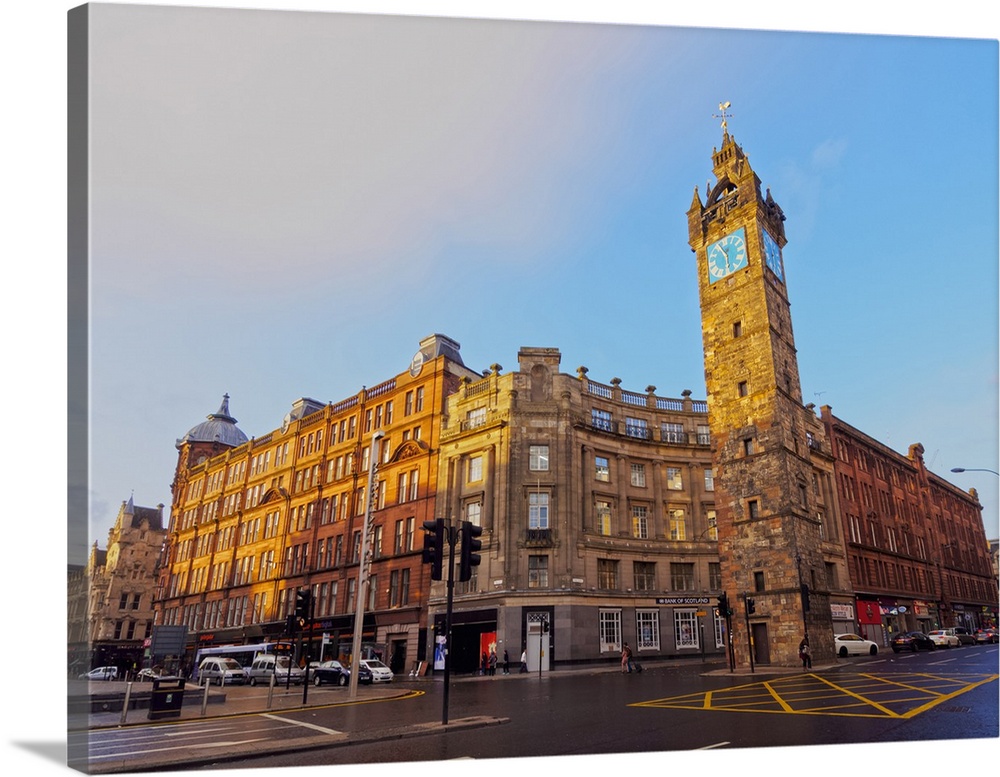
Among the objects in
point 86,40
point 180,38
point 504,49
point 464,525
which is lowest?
point 464,525

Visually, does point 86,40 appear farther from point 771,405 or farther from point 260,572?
point 260,572

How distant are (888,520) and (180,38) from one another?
203 feet

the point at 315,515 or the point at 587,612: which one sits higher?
the point at 315,515

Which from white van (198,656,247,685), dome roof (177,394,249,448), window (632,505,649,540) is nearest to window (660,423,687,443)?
window (632,505,649,540)

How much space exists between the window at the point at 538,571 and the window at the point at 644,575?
6.53 metres

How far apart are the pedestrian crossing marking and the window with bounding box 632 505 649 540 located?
22236mm

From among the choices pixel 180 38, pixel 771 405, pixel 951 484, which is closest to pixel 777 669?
pixel 771 405

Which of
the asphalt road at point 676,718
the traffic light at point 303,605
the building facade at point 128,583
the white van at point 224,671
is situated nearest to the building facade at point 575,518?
the white van at point 224,671

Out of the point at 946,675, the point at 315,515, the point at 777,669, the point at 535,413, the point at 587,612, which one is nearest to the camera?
the point at 946,675

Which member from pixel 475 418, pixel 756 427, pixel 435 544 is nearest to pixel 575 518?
pixel 475 418

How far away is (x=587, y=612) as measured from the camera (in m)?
39.6

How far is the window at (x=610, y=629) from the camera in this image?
39.8m

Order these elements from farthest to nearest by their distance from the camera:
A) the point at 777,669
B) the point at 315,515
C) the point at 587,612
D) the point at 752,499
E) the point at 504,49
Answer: the point at 315,515 → the point at 587,612 → the point at 752,499 → the point at 777,669 → the point at 504,49

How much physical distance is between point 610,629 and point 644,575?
463 cm
